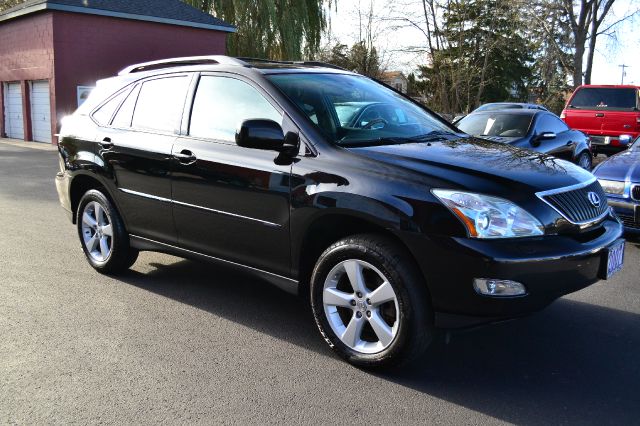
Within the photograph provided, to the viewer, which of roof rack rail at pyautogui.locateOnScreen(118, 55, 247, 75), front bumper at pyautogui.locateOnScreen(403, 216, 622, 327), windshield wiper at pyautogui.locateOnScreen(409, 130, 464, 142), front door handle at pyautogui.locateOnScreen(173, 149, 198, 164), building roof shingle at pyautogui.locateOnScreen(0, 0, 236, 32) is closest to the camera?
front bumper at pyautogui.locateOnScreen(403, 216, 622, 327)

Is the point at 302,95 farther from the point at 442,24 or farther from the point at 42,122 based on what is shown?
the point at 442,24

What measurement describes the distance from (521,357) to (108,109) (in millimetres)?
3809

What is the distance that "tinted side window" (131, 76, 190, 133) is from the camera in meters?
4.57

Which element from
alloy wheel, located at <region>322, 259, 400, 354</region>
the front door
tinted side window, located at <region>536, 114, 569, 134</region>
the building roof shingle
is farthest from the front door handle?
the building roof shingle

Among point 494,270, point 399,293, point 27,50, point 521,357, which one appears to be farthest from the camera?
point 27,50

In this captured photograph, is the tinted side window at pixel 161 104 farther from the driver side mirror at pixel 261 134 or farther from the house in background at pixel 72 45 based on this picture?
the house in background at pixel 72 45

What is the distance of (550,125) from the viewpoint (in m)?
9.83

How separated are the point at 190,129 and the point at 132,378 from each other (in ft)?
5.98

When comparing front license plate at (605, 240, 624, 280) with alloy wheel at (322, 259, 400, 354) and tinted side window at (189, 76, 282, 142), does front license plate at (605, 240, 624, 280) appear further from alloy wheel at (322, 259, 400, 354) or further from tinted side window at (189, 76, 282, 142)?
tinted side window at (189, 76, 282, 142)

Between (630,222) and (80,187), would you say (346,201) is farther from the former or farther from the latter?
(630,222)

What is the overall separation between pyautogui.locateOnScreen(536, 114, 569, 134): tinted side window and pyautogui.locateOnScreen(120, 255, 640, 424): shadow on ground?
5.46 meters

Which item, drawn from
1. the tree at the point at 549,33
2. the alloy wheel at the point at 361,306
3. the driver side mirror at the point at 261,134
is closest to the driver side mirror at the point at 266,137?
the driver side mirror at the point at 261,134

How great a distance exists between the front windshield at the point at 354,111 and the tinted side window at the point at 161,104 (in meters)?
0.87

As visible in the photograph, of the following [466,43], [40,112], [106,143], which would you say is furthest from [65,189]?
[466,43]
